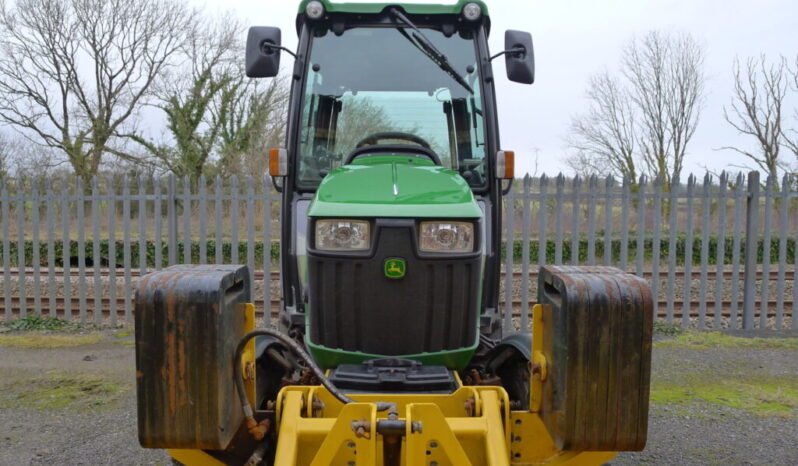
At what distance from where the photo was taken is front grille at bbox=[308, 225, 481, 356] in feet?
9.31

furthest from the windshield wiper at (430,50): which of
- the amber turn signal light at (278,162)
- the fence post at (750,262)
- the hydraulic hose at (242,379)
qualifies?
the fence post at (750,262)

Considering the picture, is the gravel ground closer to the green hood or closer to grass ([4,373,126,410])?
grass ([4,373,126,410])

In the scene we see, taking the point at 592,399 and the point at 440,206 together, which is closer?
the point at 592,399

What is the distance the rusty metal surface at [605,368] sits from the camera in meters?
2.40

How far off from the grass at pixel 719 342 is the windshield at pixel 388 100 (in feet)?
16.0

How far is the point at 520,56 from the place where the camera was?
11.7 ft

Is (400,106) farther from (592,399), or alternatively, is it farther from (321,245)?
(592,399)

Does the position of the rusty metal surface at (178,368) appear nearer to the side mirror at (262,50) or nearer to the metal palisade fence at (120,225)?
the side mirror at (262,50)

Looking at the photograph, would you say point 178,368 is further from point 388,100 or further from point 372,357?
point 388,100

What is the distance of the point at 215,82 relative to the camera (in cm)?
2441

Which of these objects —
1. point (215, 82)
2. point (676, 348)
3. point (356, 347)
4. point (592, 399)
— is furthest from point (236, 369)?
point (215, 82)

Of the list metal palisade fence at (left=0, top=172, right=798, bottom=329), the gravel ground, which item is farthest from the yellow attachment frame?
metal palisade fence at (left=0, top=172, right=798, bottom=329)

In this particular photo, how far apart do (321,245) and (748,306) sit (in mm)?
7613

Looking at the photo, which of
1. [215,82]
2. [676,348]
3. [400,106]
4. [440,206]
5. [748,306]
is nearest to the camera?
[440,206]
